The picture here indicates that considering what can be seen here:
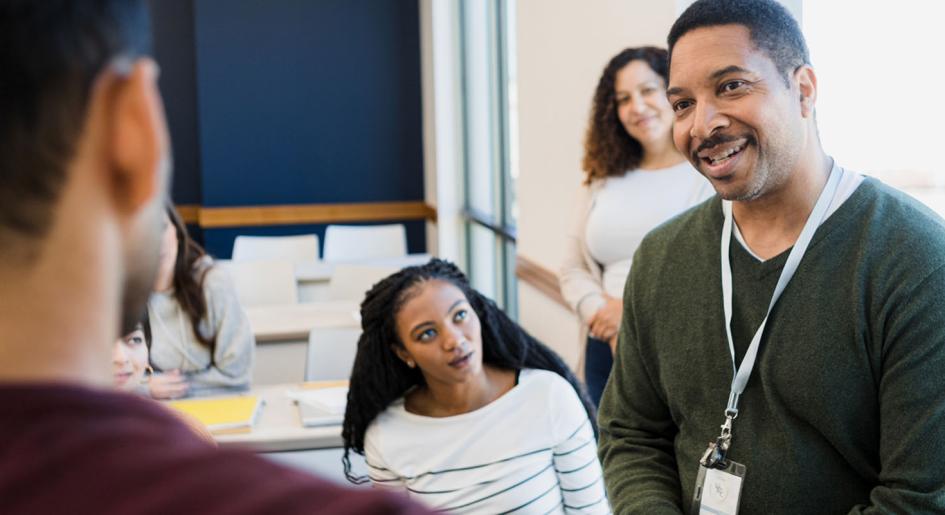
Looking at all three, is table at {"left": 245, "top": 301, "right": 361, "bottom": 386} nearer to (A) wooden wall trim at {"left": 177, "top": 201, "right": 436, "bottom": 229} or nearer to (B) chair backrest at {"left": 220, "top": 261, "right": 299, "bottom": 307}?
(B) chair backrest at {"left": 220, "top": 261, "right": 299, "bottom": 307}

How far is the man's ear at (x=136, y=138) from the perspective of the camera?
1.74 feet

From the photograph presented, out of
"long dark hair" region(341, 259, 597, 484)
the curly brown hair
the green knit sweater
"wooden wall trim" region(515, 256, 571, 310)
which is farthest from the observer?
"wooden wall trim" region(515, 256, 571, 310)

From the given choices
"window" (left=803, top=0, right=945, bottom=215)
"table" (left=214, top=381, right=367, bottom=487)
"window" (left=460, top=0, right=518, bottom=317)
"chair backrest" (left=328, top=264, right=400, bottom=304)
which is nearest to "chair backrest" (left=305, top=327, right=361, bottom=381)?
"table" (left=214, top=381, right=367, bottom=487)

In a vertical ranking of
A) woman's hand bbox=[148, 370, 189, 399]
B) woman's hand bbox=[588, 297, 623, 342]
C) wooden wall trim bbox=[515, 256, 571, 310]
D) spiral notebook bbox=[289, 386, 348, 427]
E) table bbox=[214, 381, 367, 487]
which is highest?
woman's hand bbox=[588, 297, 623, 342]

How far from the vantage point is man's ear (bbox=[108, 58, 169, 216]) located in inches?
20.9

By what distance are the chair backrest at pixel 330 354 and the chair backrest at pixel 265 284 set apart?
1.35 m

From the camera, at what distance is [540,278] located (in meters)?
5.29

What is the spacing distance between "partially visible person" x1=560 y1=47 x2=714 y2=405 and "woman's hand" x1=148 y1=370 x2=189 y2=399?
4.57ft

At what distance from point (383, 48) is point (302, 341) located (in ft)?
15.7

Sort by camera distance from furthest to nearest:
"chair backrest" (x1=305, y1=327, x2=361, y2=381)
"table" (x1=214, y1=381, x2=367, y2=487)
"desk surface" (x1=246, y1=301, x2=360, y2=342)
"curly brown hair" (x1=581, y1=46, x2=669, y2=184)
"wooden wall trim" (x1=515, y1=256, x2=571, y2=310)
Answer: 1. "wooden wall trim" (x1=515, y1=256, x2=571, y2=310)
2. "desk surface" (x1=246, y1=301, x2=360, y2=342)
3. "chair backrest" (x1=305, y1=327, x2=361, y2=381)
4. "table" (x1=214, y1=381, x2=367, y2=487)
5. "curly brown hair" (x1=581, y1=46, x2=669, y2=184)

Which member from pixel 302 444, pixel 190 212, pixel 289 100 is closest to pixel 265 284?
pixel 302 444

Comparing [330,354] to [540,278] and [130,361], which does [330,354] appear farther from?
[540,278]

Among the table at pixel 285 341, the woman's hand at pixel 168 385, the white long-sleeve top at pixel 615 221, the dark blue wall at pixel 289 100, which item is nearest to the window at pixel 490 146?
the dark blue wall at pixel 289 100

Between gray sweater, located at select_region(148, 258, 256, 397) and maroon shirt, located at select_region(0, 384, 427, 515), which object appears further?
gray sweater, located at select_region(148, 258, 256, 397)
